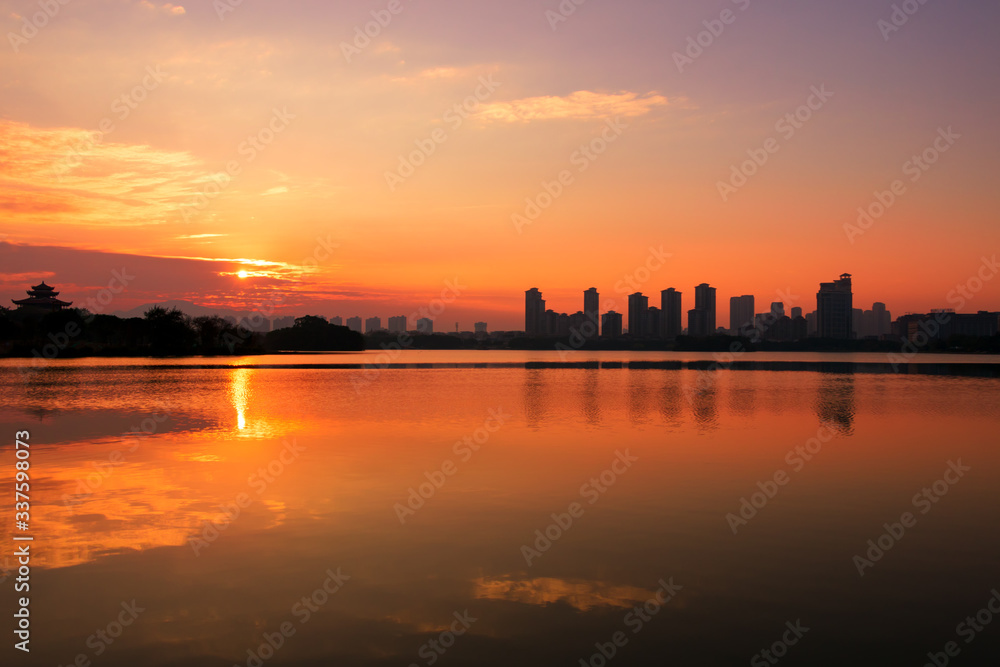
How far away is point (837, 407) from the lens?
35.5m

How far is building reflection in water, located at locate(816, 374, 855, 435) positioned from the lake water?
361 centimetres

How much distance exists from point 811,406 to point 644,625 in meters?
31.4

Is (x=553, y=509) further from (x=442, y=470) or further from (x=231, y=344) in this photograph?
(x=231, y=344)

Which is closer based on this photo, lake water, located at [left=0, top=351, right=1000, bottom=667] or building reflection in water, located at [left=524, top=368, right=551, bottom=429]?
lake water, located at [left=0, top=351, right=1000, bottom=667]

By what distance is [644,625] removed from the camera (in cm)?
827

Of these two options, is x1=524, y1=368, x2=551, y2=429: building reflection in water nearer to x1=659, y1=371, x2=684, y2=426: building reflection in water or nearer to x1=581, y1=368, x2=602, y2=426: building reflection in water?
x1=581, y1=368, x2=602, y2=426: building reflection in water

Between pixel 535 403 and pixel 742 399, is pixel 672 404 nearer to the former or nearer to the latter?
pixel 742 399

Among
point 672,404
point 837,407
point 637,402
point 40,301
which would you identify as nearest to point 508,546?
point 672,404

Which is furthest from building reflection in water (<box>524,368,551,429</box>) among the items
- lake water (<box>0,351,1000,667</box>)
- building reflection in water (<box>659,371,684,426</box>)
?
building reflection in water (<box>659,371,684,426</box>)

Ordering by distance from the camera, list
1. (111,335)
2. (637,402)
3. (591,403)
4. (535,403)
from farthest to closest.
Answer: (111,335), (637,402), (591,403), (535,403)

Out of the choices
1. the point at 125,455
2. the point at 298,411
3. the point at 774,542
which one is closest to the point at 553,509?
the point at 774,542

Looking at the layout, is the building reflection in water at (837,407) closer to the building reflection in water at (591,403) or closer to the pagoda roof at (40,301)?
the building reflection in water at (591,403)

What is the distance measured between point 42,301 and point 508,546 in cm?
18369

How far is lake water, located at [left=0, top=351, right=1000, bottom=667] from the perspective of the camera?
787 cm
